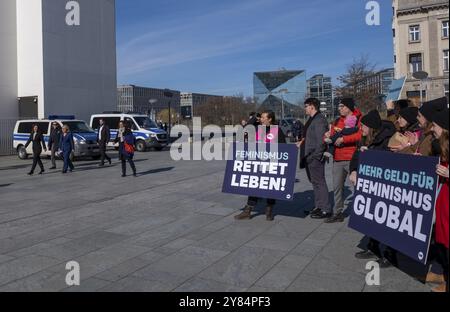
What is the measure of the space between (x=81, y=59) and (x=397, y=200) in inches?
1223

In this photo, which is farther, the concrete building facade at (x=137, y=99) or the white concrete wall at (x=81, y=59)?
the concrete building facade at (x=137, y=99)

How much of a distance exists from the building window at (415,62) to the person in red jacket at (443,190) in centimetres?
6079

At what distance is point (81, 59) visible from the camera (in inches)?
1261

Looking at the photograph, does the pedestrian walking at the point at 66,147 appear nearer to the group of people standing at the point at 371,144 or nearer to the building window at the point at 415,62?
the group of people standing at the point at 371,144

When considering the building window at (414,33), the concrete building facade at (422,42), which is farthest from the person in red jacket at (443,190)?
the building window at (414,33)

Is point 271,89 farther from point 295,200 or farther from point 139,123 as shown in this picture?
point 295,200

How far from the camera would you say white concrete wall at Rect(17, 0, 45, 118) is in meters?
28.6

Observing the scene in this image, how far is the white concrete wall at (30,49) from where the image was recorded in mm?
28625

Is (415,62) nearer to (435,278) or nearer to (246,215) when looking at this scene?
(246,215)

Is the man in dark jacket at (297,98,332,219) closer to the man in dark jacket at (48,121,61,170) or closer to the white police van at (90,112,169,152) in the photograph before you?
the man in dark jacket at (48,121,61,170)

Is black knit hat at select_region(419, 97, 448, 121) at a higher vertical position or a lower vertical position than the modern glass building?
lower

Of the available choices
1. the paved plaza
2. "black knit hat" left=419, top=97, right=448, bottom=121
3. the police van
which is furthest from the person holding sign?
the police van
